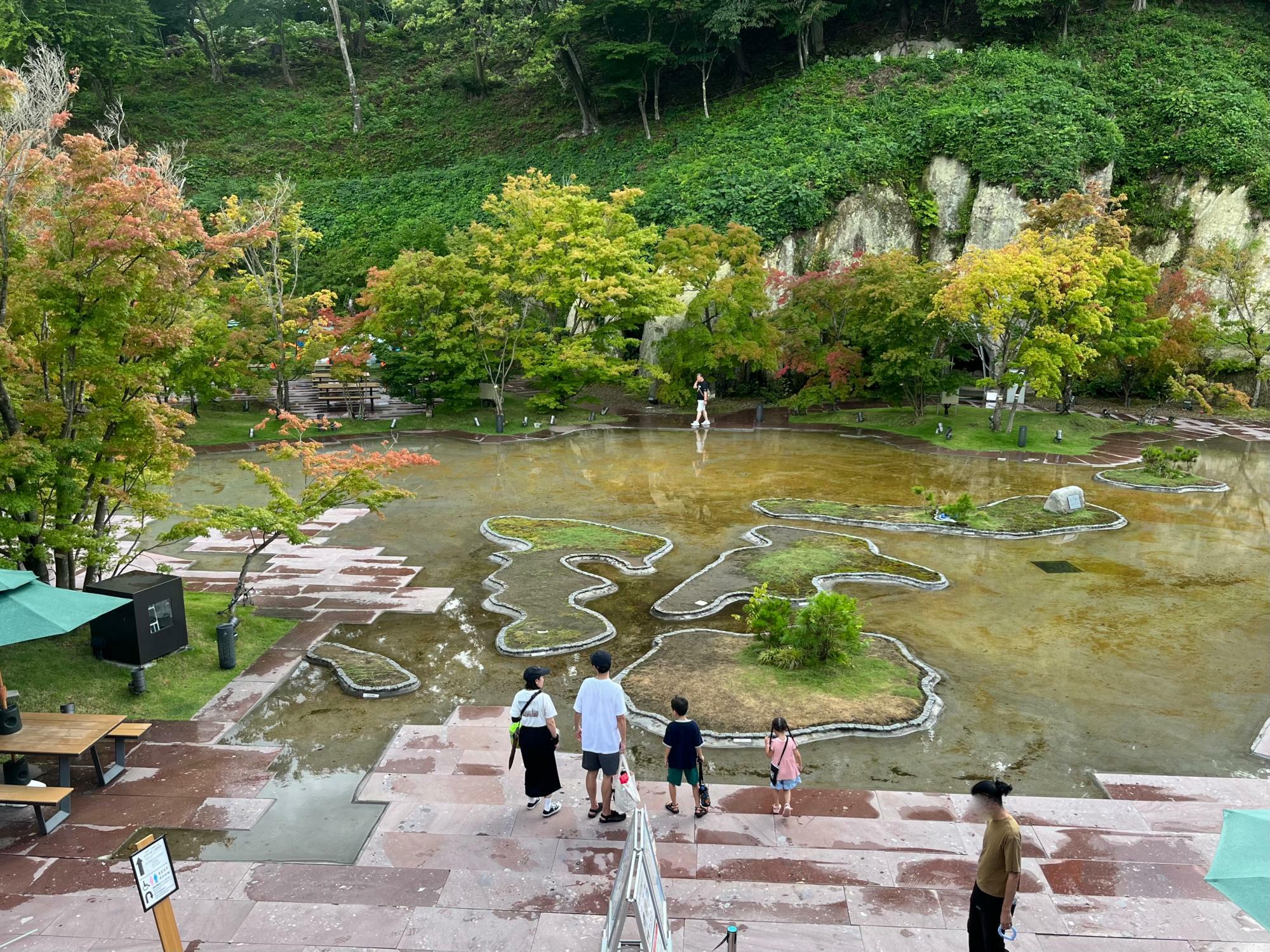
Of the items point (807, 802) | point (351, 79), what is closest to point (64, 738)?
point (807, 802)

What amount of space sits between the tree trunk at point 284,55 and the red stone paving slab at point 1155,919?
207 feet

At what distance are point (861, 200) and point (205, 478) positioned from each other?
90.0 feet

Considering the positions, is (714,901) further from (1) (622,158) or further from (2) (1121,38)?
(2) (1121,38)

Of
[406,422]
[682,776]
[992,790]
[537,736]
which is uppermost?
[406,422]

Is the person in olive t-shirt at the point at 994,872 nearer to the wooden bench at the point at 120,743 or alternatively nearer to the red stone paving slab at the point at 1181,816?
the red stone paving slab at the point at 1181,816

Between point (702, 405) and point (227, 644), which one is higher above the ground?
point (702, 405)

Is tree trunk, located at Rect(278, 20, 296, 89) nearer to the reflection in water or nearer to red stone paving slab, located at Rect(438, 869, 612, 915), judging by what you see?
the reflection in water

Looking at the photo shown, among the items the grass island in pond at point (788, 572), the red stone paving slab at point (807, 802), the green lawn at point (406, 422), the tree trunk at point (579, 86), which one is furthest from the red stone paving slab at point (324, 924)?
the tree trunk at point (579, 86)

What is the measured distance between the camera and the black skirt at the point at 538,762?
8.57 metres

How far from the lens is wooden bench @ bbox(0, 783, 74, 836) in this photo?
8.37 meters

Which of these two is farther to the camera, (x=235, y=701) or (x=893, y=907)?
(x=235, y=701)

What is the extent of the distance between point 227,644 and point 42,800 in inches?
158

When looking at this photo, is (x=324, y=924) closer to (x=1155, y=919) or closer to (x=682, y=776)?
Answer: (x=682, y=776)

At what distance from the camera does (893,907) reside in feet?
23.9
